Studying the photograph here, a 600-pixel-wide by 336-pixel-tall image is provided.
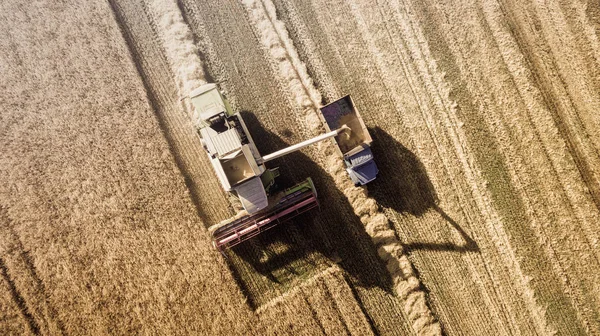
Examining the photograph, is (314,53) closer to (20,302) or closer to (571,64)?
(571,64)

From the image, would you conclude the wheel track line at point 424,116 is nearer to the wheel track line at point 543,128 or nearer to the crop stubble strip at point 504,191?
the crop stubble strip at point 504,191

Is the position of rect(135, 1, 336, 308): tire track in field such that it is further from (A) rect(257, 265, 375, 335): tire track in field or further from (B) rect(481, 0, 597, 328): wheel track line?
(B) rect(481, 0, 597, 328): wheel track line

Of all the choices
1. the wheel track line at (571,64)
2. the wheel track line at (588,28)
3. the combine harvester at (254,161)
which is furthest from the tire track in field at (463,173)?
the wheel track line at (588,28)

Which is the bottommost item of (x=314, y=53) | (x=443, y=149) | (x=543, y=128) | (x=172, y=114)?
(x=543, y=128)

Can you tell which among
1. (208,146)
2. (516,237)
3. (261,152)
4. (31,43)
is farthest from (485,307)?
(31,43)

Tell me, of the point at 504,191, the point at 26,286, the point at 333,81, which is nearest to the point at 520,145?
the point at 504,191

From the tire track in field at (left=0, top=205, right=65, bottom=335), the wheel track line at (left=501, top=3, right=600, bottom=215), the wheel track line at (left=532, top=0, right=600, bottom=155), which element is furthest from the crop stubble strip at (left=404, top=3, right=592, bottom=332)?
the tire track in field at (left=0, top=205, right=65, bottom=335)

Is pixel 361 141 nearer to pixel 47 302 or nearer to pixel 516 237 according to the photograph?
pixel 516 237

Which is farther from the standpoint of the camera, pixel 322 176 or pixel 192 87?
pixel 192 87
